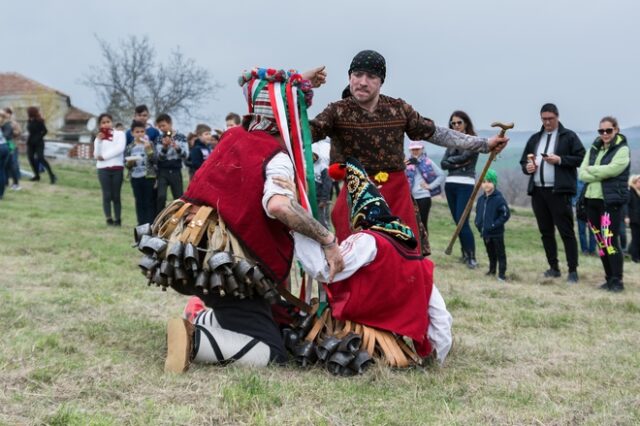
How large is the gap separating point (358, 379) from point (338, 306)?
421 mm

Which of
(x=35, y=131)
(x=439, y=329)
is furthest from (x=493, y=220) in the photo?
(x=35, y=131)

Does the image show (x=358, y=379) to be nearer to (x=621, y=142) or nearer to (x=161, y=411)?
(x=161, y=411)

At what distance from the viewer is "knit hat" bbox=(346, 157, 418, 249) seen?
3.81 metres

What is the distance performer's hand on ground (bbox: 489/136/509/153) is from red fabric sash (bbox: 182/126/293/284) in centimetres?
166

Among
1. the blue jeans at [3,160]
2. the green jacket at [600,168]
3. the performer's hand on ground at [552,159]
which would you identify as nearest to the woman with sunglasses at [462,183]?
the performer's hand on ground at [552,159]

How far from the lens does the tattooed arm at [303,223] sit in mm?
3432

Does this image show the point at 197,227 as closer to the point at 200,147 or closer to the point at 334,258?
the point at 334,258

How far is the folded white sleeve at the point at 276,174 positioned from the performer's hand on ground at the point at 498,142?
1.65 m

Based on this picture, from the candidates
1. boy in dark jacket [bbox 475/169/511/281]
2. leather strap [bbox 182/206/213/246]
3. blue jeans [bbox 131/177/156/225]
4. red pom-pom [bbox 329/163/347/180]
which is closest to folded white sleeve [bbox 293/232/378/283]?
leather strap [bbox 182/206/213/246]

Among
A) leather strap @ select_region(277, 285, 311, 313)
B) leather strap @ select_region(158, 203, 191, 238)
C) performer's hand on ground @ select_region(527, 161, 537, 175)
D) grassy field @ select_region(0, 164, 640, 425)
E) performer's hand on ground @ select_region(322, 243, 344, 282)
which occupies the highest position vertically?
performer's hand on ground @ select_region(527, 161, 537, 175)

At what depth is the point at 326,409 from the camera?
295cm

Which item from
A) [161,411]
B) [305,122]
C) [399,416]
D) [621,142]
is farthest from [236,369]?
[621,142]

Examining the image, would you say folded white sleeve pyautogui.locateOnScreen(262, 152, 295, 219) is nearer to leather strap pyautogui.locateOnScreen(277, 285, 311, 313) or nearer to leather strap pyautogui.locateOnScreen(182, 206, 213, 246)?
leather strap pyautogui.locateOnScreen(182, 206, 213, 246)

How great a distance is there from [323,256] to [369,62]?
1.30 metres
